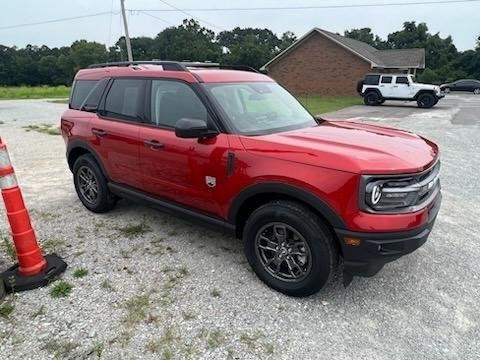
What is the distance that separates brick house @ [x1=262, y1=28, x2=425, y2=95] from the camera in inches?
1270

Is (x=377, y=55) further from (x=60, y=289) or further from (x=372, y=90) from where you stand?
(x=60, y=289)

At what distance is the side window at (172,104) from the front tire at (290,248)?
1.10m

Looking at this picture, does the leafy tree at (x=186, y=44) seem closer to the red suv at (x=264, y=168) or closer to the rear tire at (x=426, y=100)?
the rear tire at (x=426, y=100)

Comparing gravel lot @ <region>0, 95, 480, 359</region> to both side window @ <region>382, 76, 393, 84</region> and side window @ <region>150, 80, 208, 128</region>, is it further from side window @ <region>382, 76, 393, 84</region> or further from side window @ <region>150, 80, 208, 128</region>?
side window @ <region>382, 76, 393, 84</region>

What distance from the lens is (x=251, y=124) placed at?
3465mm

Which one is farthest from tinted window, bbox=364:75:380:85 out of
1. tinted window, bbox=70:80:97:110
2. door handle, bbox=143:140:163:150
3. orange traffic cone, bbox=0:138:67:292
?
orange traffic cone, bbox=0:138:67:292

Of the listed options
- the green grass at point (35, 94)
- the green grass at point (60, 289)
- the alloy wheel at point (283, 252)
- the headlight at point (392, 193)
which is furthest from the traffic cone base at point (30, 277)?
the green grass at point (35, 94)

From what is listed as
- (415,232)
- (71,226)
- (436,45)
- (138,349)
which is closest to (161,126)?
(71,226)

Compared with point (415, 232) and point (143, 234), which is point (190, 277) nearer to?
point (143, 234)

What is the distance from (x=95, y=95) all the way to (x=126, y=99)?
67cm

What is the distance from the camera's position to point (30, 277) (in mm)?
3291

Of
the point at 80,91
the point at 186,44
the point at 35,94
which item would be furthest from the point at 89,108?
the point at 186,44

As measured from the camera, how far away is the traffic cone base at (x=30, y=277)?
3.20m

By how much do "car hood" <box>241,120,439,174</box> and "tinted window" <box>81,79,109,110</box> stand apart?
91.2 inches
